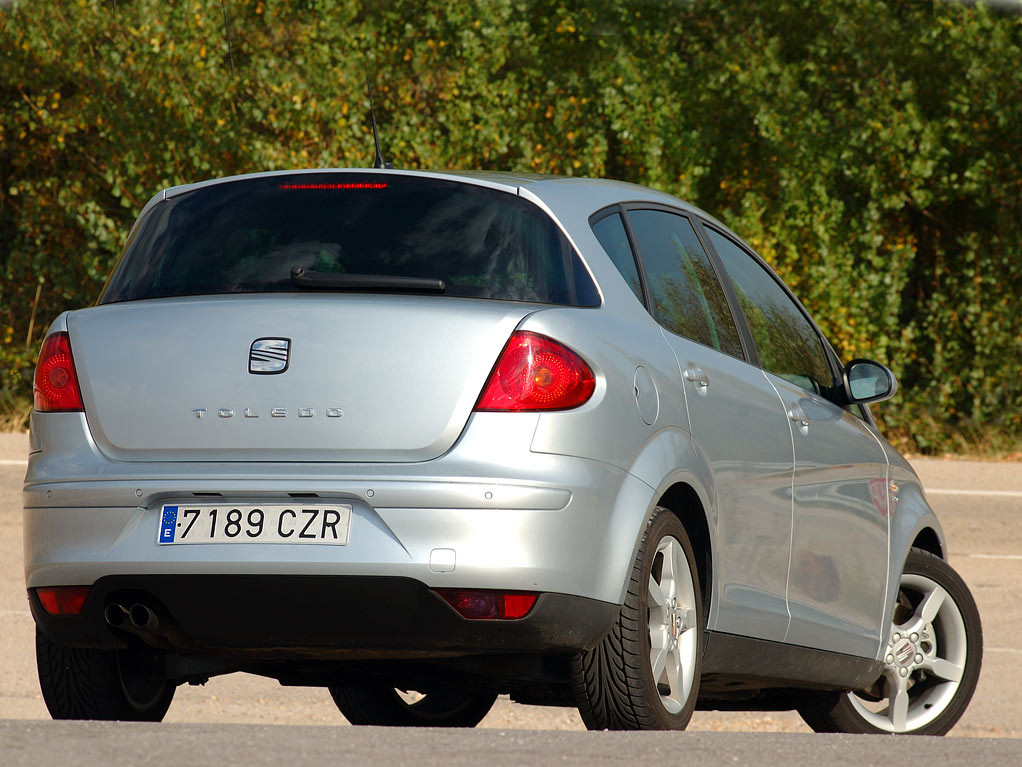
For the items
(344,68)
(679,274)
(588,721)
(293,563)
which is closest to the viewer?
(293,563)

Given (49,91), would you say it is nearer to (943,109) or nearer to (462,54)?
(462,54)

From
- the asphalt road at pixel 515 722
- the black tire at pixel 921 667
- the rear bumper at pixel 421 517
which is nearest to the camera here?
the asphalt road at pixel 515 722

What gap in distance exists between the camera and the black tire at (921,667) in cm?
636

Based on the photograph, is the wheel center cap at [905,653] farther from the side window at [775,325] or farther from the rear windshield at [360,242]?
the rear windshield at [360,242]

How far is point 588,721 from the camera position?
453 centimetres

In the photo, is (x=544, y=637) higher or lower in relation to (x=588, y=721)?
higher

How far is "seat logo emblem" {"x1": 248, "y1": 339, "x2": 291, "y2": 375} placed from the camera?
4332 millimetres

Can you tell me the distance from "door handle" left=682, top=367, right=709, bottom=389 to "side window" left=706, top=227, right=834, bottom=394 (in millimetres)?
707

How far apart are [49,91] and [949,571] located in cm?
1728

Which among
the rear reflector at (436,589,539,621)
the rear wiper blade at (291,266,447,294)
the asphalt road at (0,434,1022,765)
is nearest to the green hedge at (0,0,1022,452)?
the asphalt road at (0,434,1022,765)

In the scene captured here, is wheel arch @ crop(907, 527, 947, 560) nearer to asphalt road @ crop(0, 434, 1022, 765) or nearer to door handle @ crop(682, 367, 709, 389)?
asphalt road @ crop(0, 434, 1022, 765)

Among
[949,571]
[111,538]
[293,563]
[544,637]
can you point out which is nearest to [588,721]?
[544,637]

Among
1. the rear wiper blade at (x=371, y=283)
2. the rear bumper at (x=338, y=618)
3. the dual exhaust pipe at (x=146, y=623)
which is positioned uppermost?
the rear wiper blade at (x=371, y=283)

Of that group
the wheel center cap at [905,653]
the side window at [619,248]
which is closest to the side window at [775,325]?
the side window at [619,248]
